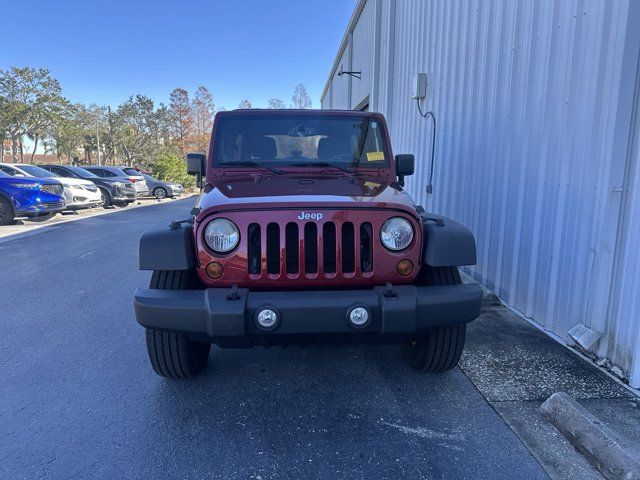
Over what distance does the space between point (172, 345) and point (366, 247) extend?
4.54 feet

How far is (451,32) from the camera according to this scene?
617cm

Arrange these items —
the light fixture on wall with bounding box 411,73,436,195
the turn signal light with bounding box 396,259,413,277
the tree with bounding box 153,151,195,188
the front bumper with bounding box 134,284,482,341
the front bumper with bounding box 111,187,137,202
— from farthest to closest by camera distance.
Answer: the tree with bounding box 153,151,195,188
the front bumper with bounding box 111,187,137,202
the light fixture on wall with bounding box 411,73,436,195
the turn signal light with bounding box 396,259,413,277
the front bumper with bounding box 134,284,482,341

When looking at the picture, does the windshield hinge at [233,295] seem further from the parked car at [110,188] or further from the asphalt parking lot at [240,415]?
the parked car at [110,188]

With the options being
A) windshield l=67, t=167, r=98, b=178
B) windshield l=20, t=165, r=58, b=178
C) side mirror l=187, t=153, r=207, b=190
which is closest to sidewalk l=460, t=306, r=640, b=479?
side mirror l=187, t=153, r=207, b=190

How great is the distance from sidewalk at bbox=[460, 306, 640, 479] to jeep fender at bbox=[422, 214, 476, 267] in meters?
0.98

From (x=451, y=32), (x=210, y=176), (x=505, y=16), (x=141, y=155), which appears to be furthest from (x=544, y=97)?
(x=141, y=155)

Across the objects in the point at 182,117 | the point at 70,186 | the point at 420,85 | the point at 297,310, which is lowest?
the point at 297,310

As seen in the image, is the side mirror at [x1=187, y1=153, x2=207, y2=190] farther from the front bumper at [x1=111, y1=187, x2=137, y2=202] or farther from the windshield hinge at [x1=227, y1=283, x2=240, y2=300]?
the front bumper at [x1=111, y1=187, x2=137, y2=202]

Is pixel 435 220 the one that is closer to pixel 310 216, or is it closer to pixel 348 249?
pixel 348 249

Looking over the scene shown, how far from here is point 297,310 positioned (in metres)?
2.47

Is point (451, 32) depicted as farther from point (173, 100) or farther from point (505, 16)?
point (173, 100)

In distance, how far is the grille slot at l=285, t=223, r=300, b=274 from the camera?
269cm

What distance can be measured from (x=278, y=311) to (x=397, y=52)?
812 centimetres

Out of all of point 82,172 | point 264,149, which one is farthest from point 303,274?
point 82,172
